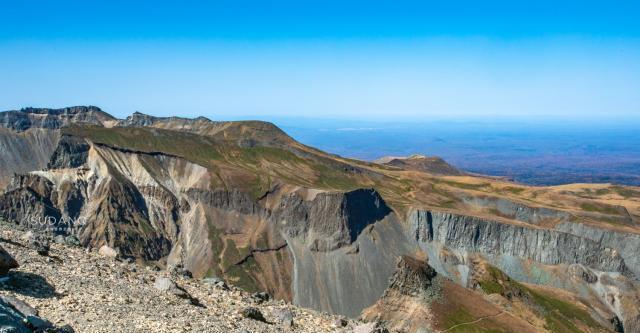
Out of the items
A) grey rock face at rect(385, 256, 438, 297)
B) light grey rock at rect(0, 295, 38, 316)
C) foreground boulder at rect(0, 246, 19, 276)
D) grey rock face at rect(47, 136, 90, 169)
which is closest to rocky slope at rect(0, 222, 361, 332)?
foreground boulder at rect(0, 246, 19, 276)

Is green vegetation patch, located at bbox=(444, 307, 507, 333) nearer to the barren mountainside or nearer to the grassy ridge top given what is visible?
the barren mountainside

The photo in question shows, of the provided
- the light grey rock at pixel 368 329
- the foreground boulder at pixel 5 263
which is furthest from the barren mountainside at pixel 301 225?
the foreground boulder at pixel 5 263

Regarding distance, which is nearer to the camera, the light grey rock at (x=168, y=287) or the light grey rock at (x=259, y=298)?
the light grey rock at (x=168, y=287)

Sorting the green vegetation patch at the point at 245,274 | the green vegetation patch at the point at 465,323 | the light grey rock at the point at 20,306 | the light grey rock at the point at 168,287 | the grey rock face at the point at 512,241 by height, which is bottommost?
the green vegetation patch at the point at 245,274

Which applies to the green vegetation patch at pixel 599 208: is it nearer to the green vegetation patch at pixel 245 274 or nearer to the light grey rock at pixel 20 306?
the green vegetation patch at pixel 245 274

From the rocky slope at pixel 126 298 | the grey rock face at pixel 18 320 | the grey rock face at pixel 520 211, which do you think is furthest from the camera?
the grey rock face at pixel 520 211

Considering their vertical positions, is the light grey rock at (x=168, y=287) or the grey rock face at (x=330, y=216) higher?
the light grey rock at (x=168, y=287)

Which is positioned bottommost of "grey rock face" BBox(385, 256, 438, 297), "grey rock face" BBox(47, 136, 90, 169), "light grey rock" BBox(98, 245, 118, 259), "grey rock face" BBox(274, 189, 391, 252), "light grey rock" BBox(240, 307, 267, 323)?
"grey rock face" BBox(274, 189, 391, 252)

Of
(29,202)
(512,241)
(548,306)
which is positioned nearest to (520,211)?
(512,241)

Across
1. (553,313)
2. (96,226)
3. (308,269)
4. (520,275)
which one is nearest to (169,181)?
(96,226)
